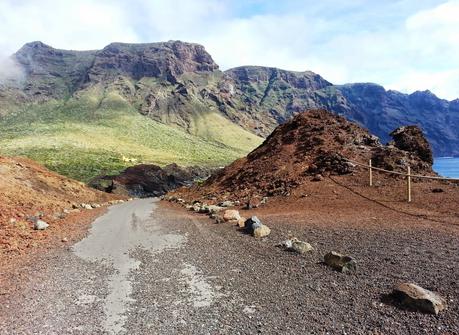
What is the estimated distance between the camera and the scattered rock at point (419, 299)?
7.02 m

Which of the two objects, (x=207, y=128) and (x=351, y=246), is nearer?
(x=351, y=246)

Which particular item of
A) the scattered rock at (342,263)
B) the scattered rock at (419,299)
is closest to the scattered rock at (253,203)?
the scattered rock at (342,263)

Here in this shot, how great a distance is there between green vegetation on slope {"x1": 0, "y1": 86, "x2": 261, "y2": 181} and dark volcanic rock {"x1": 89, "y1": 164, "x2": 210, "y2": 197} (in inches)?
435

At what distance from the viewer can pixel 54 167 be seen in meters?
78.1

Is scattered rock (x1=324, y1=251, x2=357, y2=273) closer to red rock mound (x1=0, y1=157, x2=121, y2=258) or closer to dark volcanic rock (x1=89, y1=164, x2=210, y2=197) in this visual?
red rock mound (x1=0, y1=157, x2=121, y2=258)

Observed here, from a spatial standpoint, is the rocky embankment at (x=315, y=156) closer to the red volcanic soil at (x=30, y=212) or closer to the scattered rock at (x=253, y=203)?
the scattered rock at (x=253, y=203)

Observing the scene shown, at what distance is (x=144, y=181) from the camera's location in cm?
6675

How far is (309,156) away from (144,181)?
45964mm

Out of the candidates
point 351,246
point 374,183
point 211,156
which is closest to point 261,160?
point 374,183

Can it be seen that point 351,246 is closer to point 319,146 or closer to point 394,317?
point 394,317

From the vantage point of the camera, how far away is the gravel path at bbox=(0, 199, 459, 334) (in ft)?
23.4

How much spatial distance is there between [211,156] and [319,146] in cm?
11898

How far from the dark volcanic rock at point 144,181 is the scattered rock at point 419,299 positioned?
55182 millimetres

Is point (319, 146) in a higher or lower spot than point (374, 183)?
higher
